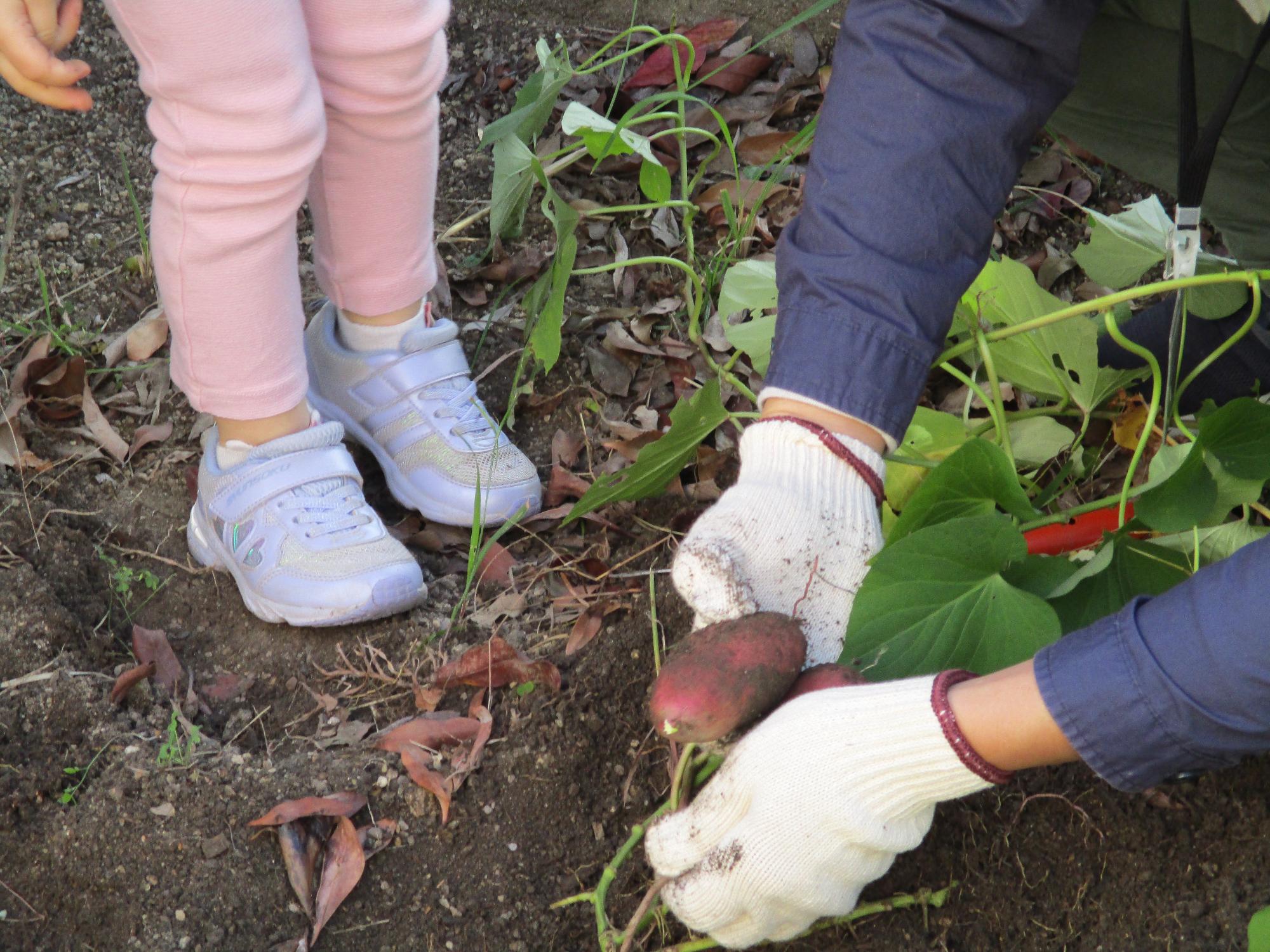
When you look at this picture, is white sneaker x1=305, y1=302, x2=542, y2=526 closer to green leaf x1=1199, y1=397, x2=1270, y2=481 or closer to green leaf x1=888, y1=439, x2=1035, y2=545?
green leaf x1=888, y1=439, x2=1035, y2=545

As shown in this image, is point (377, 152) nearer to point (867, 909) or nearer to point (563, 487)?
point (563, 487)

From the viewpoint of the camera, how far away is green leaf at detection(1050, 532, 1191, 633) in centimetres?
128

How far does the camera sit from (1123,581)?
1286mm

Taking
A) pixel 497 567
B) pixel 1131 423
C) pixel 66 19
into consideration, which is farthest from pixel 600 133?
pixel 1131 423

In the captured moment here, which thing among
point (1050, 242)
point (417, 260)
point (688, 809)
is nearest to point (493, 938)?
point (688, 809)

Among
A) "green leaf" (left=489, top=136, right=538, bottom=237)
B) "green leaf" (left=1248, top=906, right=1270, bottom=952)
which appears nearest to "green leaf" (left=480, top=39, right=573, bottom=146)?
"green leaf" (left=489, top=136, right=538, bottom=237)

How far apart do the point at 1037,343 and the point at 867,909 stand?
77 cm

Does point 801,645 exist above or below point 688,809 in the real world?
above

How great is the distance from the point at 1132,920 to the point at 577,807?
646 millimetres

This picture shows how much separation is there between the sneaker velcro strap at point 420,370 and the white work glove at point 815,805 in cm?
94

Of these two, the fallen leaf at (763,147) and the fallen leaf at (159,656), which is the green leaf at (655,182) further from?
the fallen leaf at (159,656)

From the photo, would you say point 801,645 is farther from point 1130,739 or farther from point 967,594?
point 1130,739

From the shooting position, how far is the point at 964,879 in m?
1.31

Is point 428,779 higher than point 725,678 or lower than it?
lower
